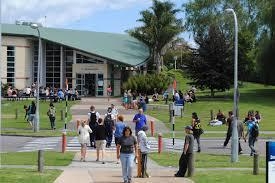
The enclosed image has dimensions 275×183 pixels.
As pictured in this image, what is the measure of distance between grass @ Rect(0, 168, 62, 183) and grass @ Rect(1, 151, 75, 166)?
2541 millimetres

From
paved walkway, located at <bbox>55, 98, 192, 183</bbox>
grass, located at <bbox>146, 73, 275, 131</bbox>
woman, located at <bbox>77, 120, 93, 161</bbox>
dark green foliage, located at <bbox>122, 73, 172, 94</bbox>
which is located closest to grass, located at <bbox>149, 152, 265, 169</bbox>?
paved walkway, located at <bbox>55, 98, 192, 183</bbox>

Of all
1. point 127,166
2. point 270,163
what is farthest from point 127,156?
point 270,163

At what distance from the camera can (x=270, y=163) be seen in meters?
13.8

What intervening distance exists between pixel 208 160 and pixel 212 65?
37.3 metres

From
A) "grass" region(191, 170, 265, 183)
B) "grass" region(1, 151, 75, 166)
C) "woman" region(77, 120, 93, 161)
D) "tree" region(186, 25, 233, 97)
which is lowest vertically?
"grass" region(1, 151, 75, 166)

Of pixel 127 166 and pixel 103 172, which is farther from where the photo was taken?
pixel 103 172

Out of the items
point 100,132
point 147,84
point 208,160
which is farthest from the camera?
point 147,84

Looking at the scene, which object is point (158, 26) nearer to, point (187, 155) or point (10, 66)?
point (10, 66)

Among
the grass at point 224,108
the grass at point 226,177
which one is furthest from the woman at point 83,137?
the grass at point 224,108

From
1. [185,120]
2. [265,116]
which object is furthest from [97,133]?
[265,116]

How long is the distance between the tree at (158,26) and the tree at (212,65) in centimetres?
1846

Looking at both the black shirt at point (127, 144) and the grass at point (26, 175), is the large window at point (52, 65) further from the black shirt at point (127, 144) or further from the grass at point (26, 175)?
the black shirt at point (127, 144)

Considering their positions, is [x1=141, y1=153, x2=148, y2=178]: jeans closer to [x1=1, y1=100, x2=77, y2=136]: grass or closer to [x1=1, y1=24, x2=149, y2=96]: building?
[x1=1, y1=100, x2=77, y2=136]: grass

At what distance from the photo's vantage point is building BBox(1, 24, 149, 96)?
78000mm
